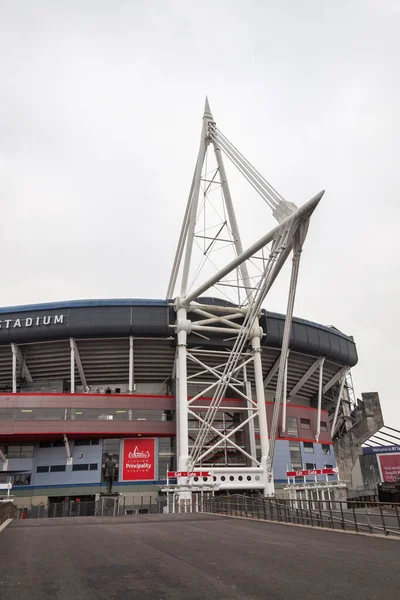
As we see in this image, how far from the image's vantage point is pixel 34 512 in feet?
141

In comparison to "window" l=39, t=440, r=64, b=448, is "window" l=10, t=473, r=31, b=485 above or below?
below

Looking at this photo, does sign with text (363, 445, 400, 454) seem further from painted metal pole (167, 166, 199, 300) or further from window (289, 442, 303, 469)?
painted metal pole (167, 166, 199, 300)

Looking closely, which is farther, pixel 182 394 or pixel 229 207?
pixel 229 207

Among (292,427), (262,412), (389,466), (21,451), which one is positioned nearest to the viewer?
(262,412)

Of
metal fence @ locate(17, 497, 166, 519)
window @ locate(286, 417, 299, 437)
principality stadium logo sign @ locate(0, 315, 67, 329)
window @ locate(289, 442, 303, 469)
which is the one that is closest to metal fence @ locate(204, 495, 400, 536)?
metal fence @ locate(17, 497, 166, 519)

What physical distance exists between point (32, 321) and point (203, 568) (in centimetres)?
4154

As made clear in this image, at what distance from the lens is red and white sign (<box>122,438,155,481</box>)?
47516 millimetres

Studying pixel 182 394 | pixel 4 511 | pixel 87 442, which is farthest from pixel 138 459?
pixel 4 511

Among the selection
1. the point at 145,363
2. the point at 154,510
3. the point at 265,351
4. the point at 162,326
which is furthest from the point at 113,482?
the point at 265,351

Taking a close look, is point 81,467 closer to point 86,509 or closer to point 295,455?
point 86,509

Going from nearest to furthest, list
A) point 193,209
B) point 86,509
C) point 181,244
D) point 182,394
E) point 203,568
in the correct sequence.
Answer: point 203,568 → point 86,509 → point 182,394 → point 193,209 → point 181,244

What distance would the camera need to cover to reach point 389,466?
66.9 metres

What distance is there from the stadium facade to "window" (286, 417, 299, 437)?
34.5 inches

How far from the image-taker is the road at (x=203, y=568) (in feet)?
23.5
